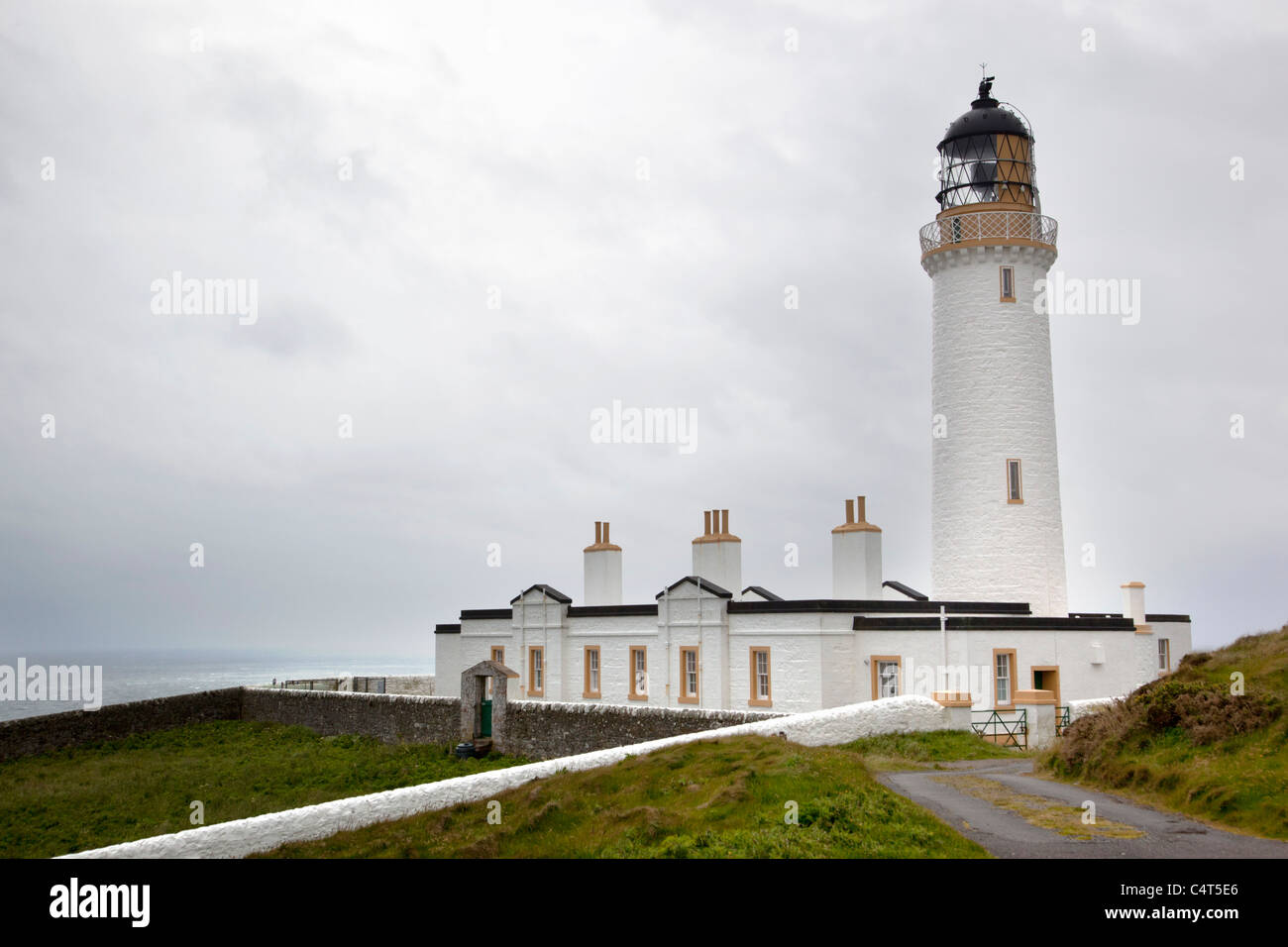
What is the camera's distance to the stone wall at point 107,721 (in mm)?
31484

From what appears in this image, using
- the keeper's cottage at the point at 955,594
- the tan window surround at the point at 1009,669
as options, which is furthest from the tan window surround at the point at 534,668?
the tan window surround at the point at 1009,669

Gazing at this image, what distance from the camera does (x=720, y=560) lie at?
96.3ft

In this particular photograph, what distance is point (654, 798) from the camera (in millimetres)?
14156

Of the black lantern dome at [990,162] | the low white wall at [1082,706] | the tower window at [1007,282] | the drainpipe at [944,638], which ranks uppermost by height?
the black lantern dome at [990,162]

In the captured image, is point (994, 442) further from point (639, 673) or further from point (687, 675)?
point (639, 673)

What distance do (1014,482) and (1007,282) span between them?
5910 millimetres

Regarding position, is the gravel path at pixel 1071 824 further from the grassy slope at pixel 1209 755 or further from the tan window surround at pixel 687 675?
the tan window surround at pixel 687 675

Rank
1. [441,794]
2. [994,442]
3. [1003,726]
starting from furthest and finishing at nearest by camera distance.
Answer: [994,442], [1003,726], [441,794]

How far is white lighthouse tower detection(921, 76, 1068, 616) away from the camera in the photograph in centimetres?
2919

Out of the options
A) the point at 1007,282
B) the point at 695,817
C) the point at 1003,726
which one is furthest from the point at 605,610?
the point at 695,817

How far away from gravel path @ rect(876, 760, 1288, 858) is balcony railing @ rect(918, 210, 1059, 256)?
735 inches

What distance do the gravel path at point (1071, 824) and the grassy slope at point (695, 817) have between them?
1.83ft
